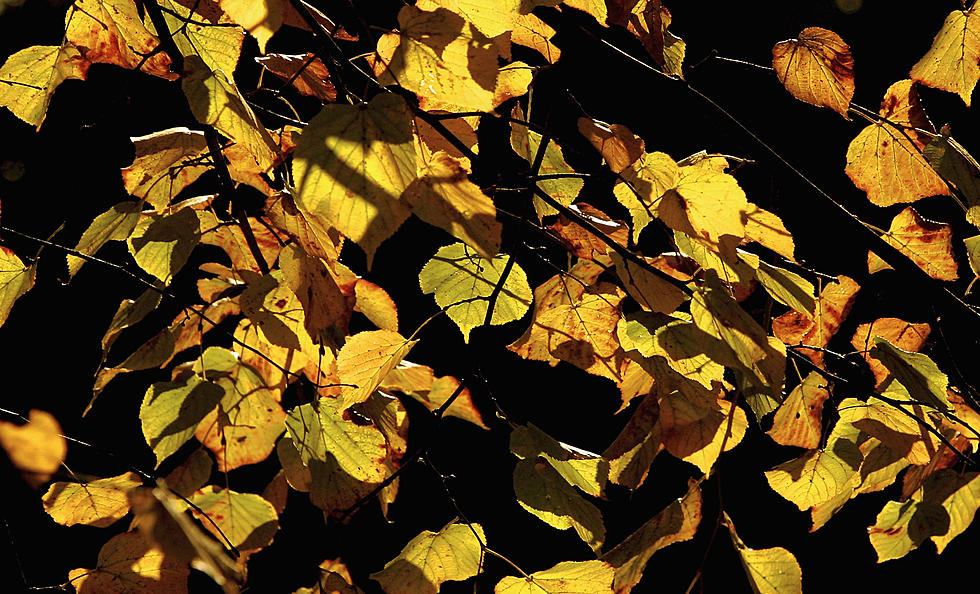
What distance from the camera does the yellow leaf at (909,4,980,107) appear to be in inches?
32.8

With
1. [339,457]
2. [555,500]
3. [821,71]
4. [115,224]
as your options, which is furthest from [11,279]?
[821,71]

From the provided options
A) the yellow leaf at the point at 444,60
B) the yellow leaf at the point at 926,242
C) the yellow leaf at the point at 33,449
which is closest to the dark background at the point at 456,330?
the yellow leaf at the point at 926,242

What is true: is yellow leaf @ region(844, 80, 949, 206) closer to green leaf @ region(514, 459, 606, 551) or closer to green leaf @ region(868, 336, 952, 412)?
green leaf @ region(868, 336, 952, 412)

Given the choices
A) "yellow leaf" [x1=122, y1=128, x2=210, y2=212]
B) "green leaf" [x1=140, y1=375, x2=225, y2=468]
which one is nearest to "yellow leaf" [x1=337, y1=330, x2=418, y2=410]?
"green leaf" [x1=140, y1=375, x2=225, y2=468]

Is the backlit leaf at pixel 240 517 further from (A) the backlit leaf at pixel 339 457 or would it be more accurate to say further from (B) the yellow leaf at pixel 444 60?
(B) the yellow leaf at pixel 444 60

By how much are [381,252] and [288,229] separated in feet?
3.84

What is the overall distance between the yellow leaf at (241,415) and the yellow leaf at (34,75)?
0.35 meters

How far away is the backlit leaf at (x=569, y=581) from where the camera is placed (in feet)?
2.47

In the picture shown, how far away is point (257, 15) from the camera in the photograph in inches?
19.9

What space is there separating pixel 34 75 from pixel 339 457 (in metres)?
0.57

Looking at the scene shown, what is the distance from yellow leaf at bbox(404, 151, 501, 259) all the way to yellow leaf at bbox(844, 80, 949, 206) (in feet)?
1.86

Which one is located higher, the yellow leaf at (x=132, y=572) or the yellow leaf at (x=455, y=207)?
the yellow leaf at (x=455, y=207)

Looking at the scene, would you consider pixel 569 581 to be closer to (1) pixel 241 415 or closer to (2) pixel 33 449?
(1) pixel 241 415

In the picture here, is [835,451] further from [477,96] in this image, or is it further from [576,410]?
[576,410]
